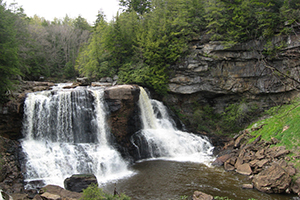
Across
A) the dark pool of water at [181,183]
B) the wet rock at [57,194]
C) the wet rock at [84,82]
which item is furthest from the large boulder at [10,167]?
the wet rock at [84,82]

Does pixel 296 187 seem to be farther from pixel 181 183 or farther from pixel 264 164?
pixel 181 183

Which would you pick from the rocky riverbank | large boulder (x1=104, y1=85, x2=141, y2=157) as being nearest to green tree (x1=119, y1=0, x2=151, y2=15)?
large boulder (x1=104, y1=85, x2=141, y2=157)

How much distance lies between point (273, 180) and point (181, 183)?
15.4 ft

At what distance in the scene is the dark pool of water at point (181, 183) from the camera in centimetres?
1034

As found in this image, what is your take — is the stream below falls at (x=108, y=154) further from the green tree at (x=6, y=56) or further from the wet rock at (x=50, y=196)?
the wet rock at (x=50, y=196)

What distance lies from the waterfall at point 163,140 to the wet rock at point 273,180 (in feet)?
16.0

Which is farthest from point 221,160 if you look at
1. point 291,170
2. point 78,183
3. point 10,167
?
point 10,167

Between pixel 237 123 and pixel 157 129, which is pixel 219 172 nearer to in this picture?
pixel 157 129

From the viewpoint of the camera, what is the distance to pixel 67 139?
Answer: 14.8m

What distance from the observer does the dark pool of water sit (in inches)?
407

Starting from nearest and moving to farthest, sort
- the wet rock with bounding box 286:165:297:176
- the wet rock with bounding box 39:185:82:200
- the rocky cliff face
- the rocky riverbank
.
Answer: the wet rock with bounding box 39:185:82:200
the rocky riverbank
the wet rock with bounding box 286:165:297:176
the rocky cliff face

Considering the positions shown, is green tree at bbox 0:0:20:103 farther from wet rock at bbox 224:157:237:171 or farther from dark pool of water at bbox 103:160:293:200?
wet rock at bbox 224:157:237:171

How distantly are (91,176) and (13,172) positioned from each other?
14.8 feet

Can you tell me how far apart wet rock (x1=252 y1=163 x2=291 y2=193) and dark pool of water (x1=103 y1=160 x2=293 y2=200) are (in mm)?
324
